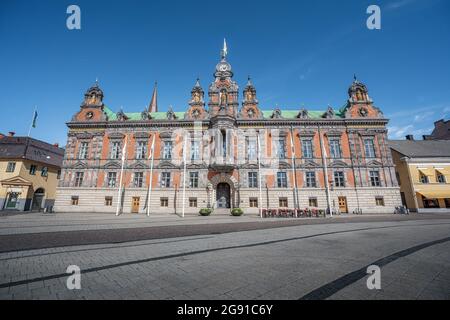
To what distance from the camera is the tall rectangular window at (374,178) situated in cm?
2721

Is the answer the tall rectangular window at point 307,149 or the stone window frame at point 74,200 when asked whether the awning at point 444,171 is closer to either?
the tall rectangular window at point 307,149

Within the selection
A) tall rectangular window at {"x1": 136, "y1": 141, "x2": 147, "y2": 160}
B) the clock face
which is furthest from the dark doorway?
the clock face

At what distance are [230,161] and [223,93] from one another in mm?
11881

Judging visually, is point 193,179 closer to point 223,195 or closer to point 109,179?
point 223,195

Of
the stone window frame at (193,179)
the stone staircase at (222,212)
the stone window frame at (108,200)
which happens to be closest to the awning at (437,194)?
the stone staircase at (222,212)

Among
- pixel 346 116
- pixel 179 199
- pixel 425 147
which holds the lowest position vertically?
pixel 179 199

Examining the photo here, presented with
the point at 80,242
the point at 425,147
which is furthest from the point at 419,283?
the point at 425,147

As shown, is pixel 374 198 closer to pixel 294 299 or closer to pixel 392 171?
pixel 392 171

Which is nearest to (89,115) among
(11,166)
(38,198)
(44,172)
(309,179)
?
(44,172)

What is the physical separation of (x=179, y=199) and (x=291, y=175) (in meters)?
16.3

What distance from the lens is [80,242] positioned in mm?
8602

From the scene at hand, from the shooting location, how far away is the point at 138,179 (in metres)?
28.9

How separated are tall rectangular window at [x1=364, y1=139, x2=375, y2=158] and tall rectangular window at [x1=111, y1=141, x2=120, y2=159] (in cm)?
3690

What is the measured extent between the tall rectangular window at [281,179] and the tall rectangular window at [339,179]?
23.0 ft
